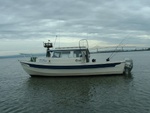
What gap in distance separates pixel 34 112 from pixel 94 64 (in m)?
11.3

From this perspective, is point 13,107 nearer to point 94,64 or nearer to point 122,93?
point 122,93

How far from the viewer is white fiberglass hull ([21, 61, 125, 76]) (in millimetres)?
21953

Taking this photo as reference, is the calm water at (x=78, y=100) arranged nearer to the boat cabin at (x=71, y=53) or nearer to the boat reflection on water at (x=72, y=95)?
the boat reflection on water at (x=72, y=95)

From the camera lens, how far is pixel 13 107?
487 inches

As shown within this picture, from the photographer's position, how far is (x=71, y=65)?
21.8 metres

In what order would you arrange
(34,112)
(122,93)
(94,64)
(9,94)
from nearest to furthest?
(34,112) < (122,93) < (9,94) < (94,64)

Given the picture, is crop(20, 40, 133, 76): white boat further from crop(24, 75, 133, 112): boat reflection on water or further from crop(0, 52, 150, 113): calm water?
crop(0, 52, 150, 113): calm water

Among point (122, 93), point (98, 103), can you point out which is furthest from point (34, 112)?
point (122, 93)

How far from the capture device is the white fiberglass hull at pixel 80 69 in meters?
22.0

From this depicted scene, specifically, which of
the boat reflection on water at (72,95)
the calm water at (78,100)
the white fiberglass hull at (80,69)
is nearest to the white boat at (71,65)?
the white fiberglass hull at (80,69)

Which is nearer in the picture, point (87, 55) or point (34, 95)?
point (34, 95)

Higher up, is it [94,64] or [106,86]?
[94,64]

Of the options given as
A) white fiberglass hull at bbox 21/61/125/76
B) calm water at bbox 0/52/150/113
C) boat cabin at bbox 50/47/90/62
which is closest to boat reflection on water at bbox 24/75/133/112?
calm water at bbox 0/52/150/113

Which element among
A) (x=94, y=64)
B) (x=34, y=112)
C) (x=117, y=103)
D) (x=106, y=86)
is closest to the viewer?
(x=34, y=112)
